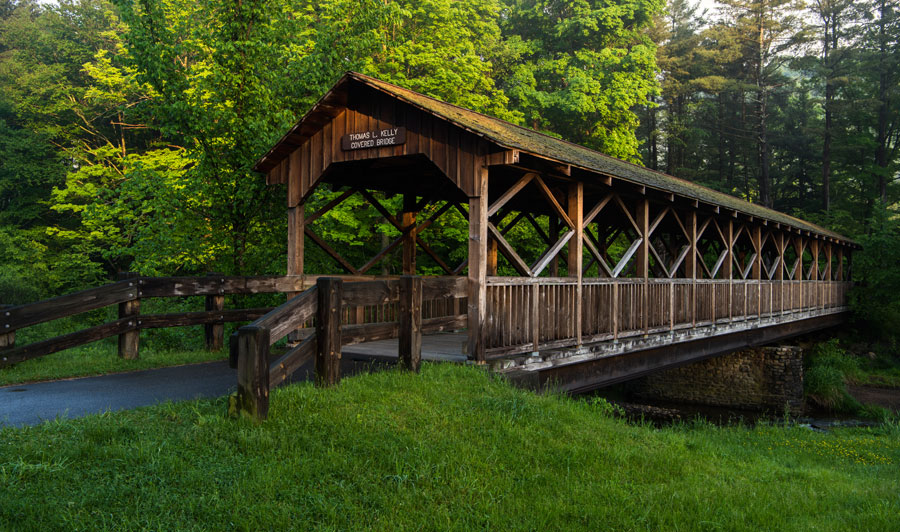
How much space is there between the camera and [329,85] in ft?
43.2

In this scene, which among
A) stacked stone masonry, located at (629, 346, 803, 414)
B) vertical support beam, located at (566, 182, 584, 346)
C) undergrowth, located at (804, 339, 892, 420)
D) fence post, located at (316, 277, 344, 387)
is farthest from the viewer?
undergrowth, located at (804, 339, 892, 420)

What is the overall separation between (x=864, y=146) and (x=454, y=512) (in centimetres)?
3895

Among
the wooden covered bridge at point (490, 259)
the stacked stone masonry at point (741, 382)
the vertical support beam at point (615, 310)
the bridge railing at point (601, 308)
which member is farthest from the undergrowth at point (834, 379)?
the vertical support beam at point (615, 310)

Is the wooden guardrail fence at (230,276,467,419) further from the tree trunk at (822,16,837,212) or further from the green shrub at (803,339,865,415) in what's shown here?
the tree trunk at (822,16,837,212)

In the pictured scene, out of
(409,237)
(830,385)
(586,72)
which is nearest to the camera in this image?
(409,237)

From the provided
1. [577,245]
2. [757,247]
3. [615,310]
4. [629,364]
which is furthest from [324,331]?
[757,247]

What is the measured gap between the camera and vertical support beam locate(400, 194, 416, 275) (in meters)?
12.6

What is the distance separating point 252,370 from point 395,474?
139 centimetres

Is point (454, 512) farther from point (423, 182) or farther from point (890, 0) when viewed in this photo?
point (890, 0)

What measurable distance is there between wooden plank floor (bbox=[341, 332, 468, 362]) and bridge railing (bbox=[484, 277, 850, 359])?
24.8 inches

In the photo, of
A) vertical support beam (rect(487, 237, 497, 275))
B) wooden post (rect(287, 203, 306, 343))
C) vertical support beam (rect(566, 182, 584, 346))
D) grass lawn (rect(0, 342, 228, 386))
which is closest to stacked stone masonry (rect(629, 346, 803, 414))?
vertical support beam (rect(487, 237, 497, 275))

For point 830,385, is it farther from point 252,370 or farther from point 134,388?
point 252,370

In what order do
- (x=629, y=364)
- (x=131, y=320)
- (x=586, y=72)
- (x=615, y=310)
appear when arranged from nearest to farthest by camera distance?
(x=131, y=320) < (x=615, y=310) < (x=629, y=364) < (x=586, y=72)

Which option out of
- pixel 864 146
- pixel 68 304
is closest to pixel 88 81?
pixel 68 304
